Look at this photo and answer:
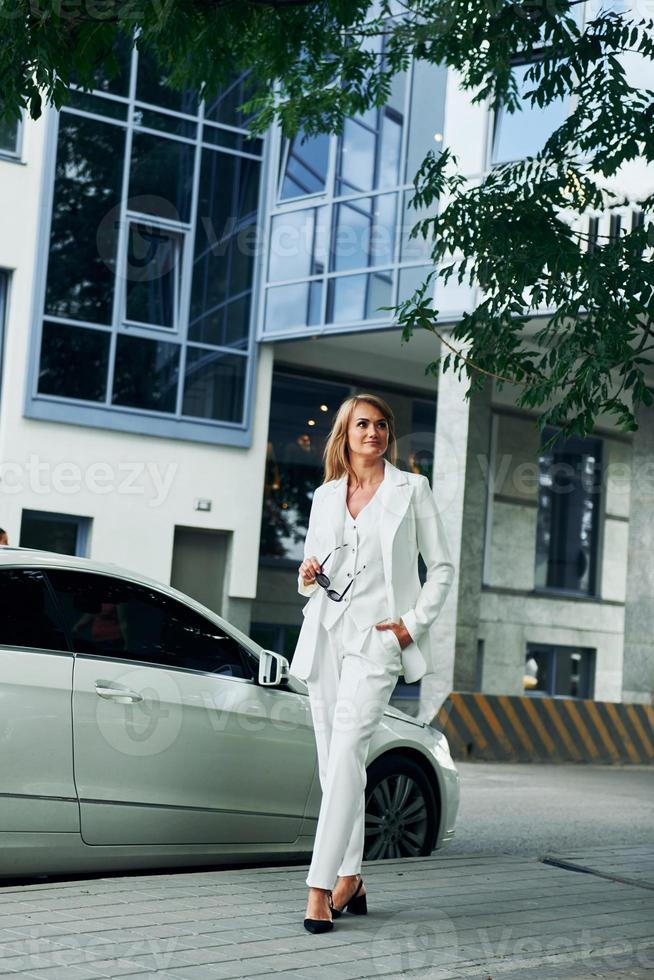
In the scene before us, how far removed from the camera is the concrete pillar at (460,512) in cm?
1978

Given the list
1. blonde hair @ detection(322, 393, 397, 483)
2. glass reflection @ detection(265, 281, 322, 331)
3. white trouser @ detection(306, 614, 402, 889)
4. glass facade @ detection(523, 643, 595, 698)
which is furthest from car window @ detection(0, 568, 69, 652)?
glass facade @ detection(523, 643, 595, 698)

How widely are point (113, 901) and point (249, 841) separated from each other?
52.8 inches

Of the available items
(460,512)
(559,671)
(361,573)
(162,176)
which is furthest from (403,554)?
(559,671)

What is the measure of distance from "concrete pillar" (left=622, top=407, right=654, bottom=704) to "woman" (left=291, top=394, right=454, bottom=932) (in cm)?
1681

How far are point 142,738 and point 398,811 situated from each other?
68.8 inches

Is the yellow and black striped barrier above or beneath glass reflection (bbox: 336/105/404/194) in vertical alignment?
beneath

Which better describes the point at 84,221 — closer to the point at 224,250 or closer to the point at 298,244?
the point at 224,250

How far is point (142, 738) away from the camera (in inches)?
258

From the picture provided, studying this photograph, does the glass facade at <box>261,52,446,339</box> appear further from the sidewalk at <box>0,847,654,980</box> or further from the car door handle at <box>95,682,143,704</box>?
the sidewalk at <box>0,847,654,980</box>

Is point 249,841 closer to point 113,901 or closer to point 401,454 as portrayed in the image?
point 113,901

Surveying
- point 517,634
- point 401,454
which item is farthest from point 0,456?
point 517,634

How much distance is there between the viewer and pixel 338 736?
560 cm

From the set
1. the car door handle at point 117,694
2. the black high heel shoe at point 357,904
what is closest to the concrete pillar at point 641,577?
the car door handle at point 117,694

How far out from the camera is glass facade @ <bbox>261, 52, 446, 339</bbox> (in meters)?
20.2
